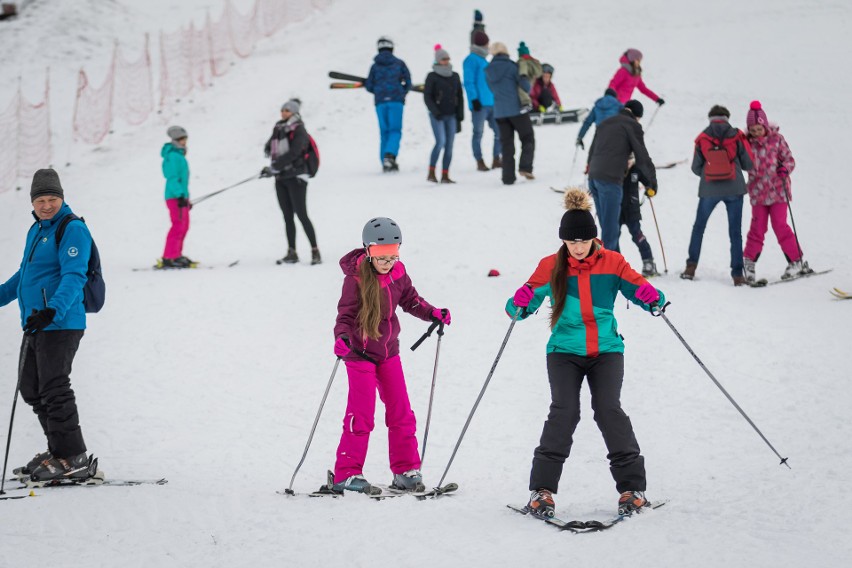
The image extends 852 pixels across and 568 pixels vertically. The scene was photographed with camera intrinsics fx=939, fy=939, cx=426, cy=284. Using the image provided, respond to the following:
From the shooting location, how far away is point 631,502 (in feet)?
15.9

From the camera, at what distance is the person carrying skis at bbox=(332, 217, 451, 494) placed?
545cm

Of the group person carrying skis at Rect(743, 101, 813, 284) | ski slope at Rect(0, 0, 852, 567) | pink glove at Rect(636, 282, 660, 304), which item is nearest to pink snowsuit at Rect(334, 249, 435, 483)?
ski slope at Rect(0, 0, 852, 567)

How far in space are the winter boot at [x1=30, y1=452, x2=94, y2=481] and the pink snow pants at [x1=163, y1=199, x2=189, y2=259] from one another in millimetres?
6007

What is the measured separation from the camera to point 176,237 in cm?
1146

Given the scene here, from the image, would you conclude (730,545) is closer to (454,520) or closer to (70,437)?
(454,520)

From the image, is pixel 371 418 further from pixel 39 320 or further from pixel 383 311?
pixel 39 320

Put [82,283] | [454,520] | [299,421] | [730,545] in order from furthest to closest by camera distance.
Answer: [299,421]
[82,283]
[454,520]
[730,545]

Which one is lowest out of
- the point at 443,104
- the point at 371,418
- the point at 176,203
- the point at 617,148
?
the point at 371,418

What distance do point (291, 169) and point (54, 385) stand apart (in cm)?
579

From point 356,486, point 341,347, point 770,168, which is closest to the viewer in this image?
point 341,347

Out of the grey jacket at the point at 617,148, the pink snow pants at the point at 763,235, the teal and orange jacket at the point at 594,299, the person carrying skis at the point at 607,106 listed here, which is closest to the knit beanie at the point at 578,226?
the teal and orange jacket at the point at 594,299

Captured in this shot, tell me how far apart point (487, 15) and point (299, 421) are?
21878 mm

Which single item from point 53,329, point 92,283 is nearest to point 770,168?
point 92,283

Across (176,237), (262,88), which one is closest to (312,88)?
(262,88)
